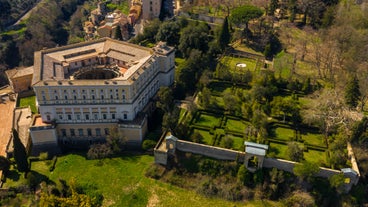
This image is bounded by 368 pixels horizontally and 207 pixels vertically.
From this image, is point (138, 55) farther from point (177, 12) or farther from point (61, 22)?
point (61, 22)

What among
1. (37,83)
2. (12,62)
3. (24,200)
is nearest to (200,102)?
(37,83)

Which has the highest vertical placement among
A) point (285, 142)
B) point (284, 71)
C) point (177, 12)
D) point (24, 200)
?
point (177, 12)

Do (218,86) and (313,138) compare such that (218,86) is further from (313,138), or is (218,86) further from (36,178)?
(36,178)

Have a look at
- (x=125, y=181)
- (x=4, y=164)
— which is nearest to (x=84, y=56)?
(x=4, y=164)

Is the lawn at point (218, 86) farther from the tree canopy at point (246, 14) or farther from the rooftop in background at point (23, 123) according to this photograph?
the rooftop in background at point (23, 123)

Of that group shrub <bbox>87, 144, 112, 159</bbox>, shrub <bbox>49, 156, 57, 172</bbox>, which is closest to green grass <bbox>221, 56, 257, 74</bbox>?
shrub <bbox>87, 144, 112, 159</bbox>

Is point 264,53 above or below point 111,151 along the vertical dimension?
above

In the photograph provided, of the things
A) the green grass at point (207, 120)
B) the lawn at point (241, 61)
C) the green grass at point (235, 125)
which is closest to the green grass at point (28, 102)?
the green grass at point (207, 120)
